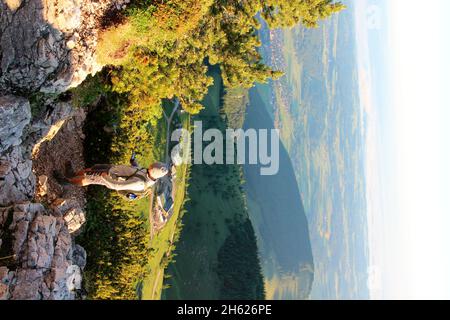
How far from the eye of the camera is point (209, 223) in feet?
254

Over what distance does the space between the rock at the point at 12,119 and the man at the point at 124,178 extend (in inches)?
219

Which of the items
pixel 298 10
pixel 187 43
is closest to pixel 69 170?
pixel 187 43

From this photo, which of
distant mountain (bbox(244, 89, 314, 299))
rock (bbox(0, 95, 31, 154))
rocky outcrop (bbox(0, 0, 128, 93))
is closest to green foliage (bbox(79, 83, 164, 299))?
rocky outcrop (bbox(0, 0, 128, 93))

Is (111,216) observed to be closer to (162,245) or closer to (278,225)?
(162,245)

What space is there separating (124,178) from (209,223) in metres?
58.6

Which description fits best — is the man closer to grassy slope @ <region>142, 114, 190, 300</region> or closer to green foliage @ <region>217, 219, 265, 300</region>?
grassy slope @ <region>142, 114, 190, 300</region>

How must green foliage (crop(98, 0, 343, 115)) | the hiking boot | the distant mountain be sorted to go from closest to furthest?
green foliage (crop(98, 0, 343, 115))
the hiking boot
the distant mountain

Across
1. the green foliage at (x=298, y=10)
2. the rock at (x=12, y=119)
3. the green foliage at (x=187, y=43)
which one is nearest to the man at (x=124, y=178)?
the green foliage at (x=187, y=43)

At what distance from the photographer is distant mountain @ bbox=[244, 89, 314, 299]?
13525cm

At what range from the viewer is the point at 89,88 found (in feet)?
67.3

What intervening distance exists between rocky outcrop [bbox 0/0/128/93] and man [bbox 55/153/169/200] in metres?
5.20
